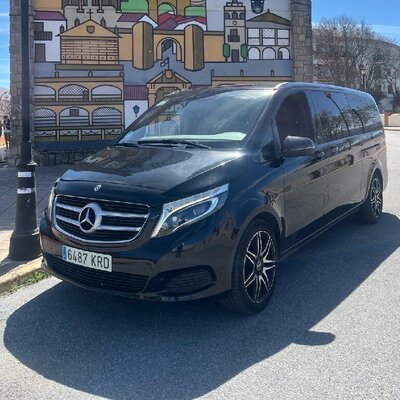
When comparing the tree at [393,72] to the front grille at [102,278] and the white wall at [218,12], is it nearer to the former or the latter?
the white wall at [218,12]

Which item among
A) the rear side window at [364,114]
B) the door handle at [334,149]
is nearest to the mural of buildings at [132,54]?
the rear side window at [364,114]

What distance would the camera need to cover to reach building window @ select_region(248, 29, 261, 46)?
49.1 feet

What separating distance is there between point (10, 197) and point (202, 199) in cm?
674

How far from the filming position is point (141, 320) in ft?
12.8

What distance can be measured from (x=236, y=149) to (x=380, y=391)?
2110mm

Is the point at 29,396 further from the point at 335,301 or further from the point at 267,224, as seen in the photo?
the point at 335,301

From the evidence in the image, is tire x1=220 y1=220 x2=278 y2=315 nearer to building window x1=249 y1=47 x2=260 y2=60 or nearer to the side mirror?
the side mirror

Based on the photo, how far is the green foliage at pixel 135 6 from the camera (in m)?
14.2

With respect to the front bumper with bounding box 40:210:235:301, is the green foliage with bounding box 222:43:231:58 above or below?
above

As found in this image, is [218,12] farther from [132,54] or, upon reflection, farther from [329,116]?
[329,116]

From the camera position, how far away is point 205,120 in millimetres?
4688

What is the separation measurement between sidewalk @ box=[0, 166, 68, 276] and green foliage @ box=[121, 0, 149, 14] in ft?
16.6

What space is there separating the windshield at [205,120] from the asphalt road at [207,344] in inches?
58.6

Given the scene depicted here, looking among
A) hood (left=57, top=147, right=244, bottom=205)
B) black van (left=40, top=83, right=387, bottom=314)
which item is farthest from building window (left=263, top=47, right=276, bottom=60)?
hood (left=57, top=147, right=244, bottom=205)
